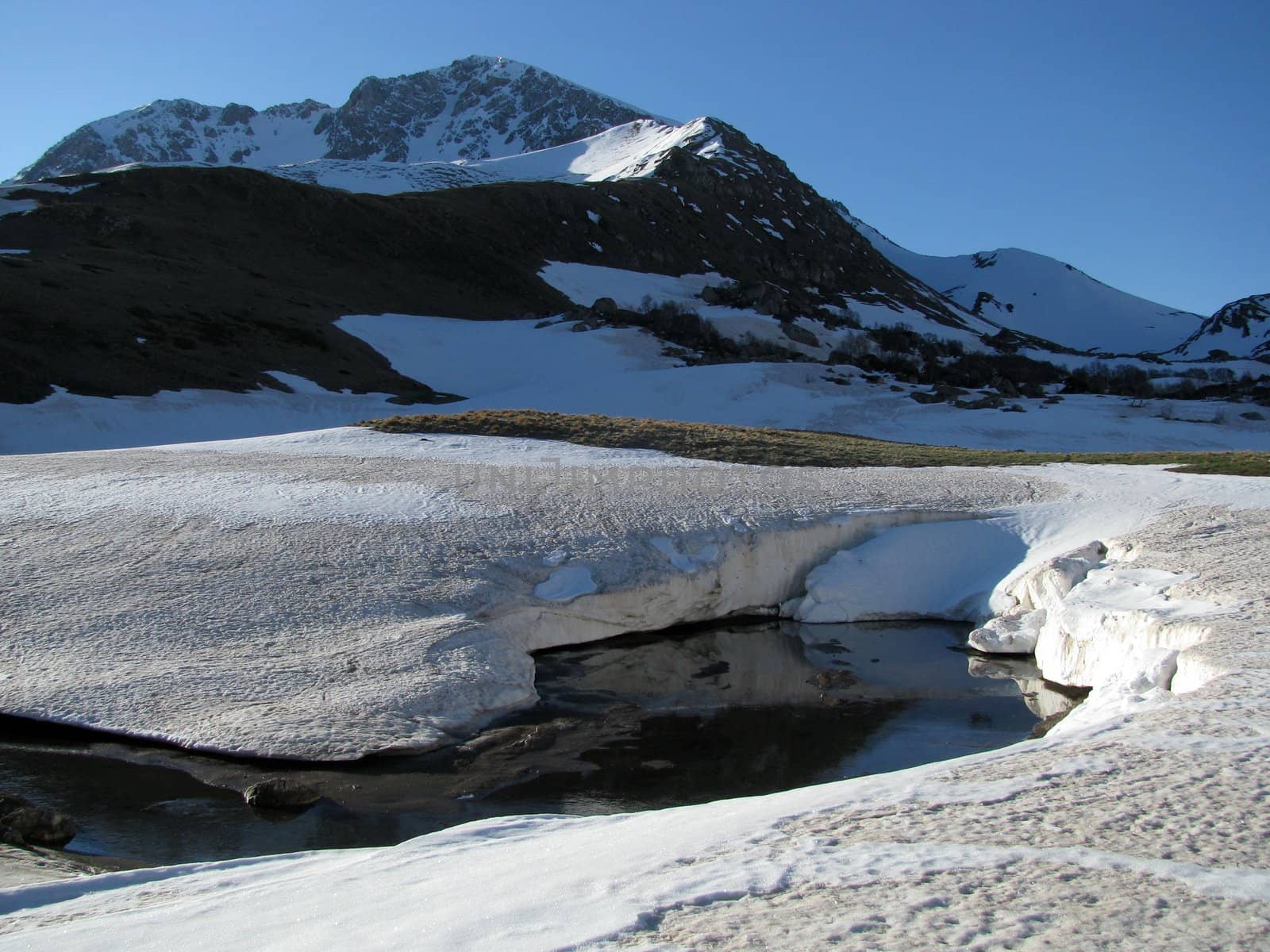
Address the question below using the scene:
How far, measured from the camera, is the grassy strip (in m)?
23.5

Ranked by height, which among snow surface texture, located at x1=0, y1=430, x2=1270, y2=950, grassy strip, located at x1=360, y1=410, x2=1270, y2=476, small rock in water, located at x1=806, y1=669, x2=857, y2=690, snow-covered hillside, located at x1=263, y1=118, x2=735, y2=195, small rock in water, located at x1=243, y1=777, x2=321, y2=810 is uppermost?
snow-covered hillside, located at x1=263, y1=118, x2=735, y2=195

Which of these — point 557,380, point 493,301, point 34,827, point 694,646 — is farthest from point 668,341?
point 34,827

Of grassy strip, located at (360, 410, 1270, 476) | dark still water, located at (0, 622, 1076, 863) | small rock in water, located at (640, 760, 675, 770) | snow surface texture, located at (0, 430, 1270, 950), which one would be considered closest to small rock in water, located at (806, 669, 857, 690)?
dark still water, located at (0, 622, 1076, 863)

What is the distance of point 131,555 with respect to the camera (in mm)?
14234

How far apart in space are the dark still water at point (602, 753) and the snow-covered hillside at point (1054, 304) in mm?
123407

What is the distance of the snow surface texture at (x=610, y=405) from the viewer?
34.0 m

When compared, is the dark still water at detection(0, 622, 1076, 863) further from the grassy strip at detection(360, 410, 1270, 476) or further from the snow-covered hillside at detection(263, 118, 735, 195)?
the snow-covered hillside at detection(263, 118, 735, 195)

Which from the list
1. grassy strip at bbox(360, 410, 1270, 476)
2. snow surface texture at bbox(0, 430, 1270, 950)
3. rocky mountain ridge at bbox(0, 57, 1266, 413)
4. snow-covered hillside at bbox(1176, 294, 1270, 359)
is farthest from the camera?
snow-covered hillside at bbox(1176, 294, 1270, 359)

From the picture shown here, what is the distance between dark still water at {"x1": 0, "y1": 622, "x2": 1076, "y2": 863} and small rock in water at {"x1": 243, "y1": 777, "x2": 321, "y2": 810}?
10cm

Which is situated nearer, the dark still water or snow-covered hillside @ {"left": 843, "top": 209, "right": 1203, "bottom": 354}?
the dark still water

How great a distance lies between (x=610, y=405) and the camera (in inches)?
1731

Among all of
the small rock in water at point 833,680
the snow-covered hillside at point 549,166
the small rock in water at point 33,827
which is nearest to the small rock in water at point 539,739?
the small rock in water at point 833,680

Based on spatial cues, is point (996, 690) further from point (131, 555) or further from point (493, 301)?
point (493, 301)

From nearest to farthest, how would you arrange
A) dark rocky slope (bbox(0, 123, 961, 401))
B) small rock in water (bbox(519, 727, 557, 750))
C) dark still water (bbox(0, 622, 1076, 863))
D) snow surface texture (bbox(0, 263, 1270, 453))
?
dark still water (bbox(0, 622, 1076, 863)) → small rock in water (bbox(519, 727, 557, 750)) → snow surface texture (bbox(0, 263, 1270, 453)) → dark rocky slope (bbox(0, 123, 961, 401))
